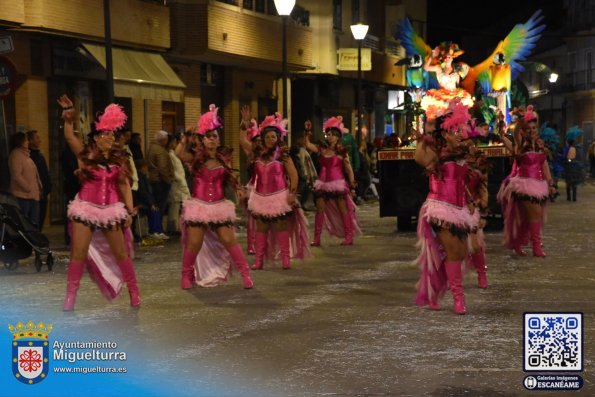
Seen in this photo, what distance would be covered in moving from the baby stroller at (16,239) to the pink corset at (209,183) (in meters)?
2.93

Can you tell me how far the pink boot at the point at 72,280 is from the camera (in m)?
10.8

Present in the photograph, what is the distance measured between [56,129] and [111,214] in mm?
12041

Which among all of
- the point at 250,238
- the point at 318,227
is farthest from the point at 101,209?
the point at 318,227

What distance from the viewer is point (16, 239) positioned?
14.1m

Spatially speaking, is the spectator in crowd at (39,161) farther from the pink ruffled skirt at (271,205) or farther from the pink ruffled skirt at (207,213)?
the pink ruffled skirt at (207,213)

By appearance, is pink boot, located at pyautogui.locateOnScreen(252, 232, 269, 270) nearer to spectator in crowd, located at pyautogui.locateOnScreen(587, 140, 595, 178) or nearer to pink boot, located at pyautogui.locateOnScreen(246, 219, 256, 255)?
pink boot, located at pyautogui.locateOnScreen(246, 219, 256, 255)

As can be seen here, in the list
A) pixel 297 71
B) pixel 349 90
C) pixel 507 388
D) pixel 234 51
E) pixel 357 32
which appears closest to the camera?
pixel 507 388

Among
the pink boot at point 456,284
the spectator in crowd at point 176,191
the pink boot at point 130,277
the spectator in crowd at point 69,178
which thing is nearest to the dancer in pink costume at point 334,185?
the spectator in crowd at point 176,191

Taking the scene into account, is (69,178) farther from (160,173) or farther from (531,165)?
(531,165)

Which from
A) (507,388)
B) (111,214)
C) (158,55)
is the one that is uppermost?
(158,55)

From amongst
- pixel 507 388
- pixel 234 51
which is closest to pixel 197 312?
pixel 507 388

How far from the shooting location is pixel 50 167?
2205 centimetres

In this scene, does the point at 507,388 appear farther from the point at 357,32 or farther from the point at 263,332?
the point at 357,32

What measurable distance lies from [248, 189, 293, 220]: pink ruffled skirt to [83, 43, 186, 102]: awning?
8412 mm
